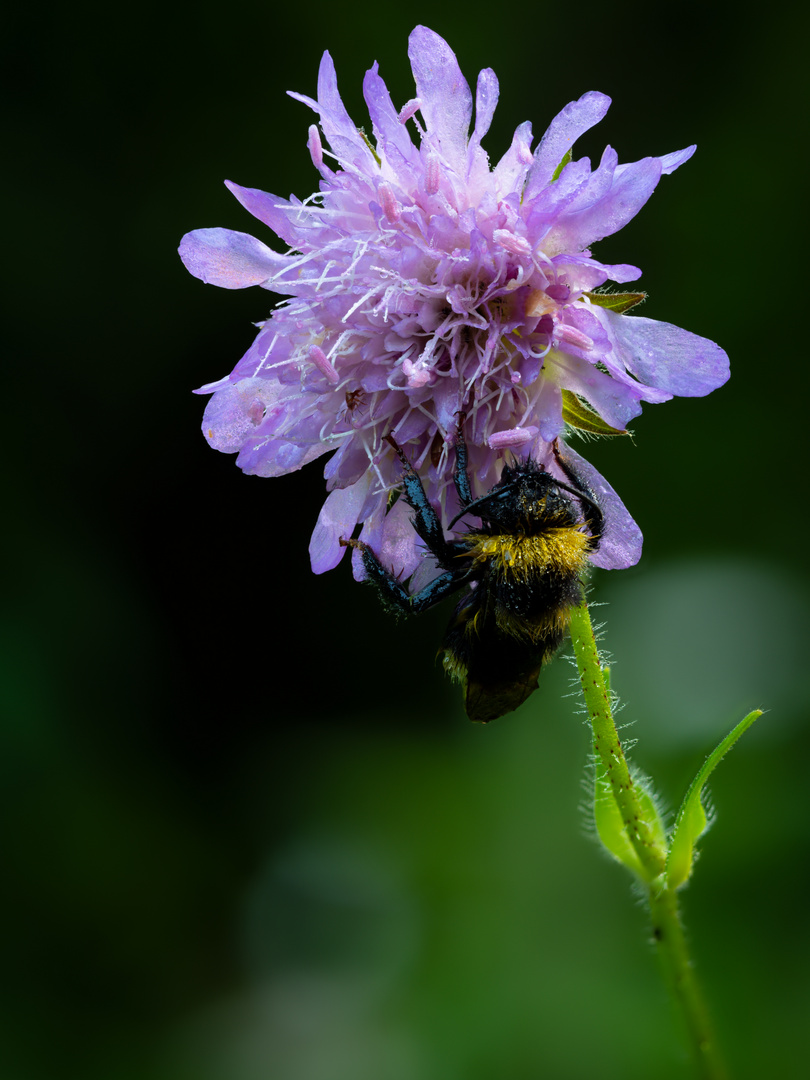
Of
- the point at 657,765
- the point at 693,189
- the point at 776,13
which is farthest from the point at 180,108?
the point at 657,765

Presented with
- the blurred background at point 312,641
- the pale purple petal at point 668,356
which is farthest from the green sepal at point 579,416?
the blurred background at point 312,641

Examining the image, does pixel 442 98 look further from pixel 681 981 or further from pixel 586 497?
pixel 681 981

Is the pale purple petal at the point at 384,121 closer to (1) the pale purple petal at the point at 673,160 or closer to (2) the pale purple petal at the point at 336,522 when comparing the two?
(1) the pale purple petal at the point at 673,160

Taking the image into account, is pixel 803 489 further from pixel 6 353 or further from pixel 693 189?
pixel 6 353

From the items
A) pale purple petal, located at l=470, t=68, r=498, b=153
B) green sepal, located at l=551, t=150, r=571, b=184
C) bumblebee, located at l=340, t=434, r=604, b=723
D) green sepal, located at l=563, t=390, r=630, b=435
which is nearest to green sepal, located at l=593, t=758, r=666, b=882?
bumblebee, located at l=340, t=434, r=604, b=723

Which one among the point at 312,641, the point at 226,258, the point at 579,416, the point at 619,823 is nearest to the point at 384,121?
the point at 226,258
